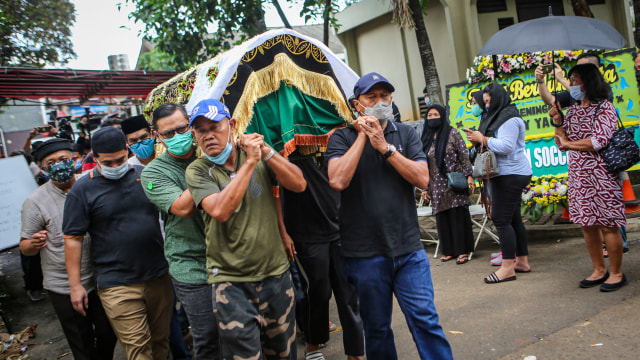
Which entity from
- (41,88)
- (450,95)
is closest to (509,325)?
(450,95)

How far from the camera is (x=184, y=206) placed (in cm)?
292

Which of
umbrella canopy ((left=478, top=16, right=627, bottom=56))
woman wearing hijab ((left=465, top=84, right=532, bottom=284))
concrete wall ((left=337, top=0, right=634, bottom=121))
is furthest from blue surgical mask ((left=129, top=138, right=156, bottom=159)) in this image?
concrete wall ((left=337, top=0, right=634, bottom=121))

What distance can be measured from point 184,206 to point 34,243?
5.21 feet

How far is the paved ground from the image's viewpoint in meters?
3.66

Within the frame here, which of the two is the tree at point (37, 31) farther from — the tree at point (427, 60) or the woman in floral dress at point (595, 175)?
the woman in floral dress at point (595, 175)

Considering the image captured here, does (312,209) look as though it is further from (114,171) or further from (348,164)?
(114,171)

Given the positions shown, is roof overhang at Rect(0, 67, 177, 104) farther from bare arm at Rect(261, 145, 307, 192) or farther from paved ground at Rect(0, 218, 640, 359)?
bare arm at Rect(261, 145, 307, 192)

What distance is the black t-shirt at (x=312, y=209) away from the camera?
12.6 ft

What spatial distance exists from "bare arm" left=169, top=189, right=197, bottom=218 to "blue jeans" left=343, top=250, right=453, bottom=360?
99 centimetres

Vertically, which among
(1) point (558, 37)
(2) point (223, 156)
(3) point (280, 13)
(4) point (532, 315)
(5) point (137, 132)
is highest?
(3) point (280, 13)

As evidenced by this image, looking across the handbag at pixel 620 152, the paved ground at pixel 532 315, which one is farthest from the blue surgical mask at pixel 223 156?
the handbag at pixel 620 152

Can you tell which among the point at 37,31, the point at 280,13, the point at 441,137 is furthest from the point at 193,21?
the point at 441,137

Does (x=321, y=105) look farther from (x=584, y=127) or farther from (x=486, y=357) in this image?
(x=584, y=127)

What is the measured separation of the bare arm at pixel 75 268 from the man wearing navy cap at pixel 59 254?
0.16 m
